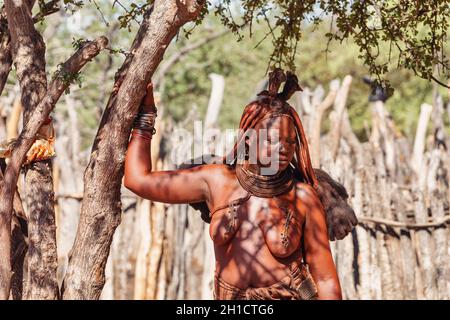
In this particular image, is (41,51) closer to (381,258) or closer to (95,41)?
(95,41)

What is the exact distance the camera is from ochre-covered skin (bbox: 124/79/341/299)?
387 centimetres

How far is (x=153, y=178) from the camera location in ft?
12.7

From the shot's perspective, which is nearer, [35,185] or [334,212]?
[35,185]

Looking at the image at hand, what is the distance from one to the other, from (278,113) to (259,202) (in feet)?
1.44

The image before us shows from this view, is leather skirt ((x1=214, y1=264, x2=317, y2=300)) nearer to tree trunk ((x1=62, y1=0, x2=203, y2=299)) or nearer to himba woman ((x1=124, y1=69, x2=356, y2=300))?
himba woman ((x1=124, y1=69, x2=356, y2=300))

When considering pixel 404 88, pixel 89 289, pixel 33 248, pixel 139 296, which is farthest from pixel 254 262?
pixel 404 88

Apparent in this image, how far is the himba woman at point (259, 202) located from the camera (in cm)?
388

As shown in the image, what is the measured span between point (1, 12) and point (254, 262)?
1.89m

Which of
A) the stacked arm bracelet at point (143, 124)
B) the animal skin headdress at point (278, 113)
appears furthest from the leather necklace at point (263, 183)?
the stacked arm bracelet at point (143, 124)

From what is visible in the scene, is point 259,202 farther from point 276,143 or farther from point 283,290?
point 283,290

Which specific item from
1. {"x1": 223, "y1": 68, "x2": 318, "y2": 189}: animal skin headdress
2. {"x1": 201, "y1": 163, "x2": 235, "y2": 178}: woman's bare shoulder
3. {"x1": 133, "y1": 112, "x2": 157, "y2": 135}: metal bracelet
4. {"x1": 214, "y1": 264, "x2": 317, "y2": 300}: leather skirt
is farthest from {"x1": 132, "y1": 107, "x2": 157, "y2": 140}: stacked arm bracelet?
{"x1": 214, "y1": 264, "x2": 317, "y2": 300}: leather skirt

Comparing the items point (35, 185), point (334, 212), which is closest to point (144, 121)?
point (35, 185)

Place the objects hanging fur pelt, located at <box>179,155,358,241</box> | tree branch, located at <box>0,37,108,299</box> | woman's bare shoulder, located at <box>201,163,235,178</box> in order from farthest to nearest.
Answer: hanging fur pelt, located at <box>179,155,358,241</box>
woman's bare shoulder, located at <box>201,163,235,178</box>
tree branch, located at <box>0,37,108,299</box>

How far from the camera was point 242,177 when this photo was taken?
398cm
